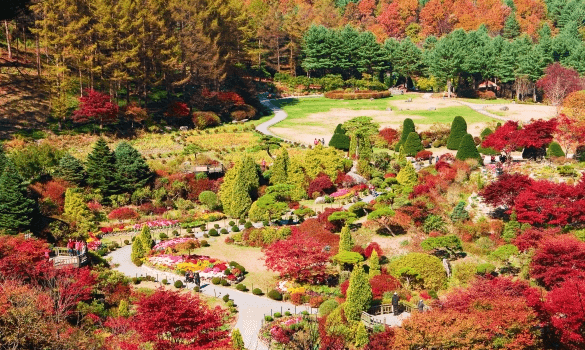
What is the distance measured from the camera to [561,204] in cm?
4288

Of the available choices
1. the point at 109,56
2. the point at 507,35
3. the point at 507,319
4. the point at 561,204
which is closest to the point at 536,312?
the point at 507,319

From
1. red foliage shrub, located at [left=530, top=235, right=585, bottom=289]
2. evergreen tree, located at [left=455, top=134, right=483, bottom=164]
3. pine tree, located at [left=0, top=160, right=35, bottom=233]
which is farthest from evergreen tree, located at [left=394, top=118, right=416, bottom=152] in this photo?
pine tree, located at [left=0, top=160, right=35, bottom=233]

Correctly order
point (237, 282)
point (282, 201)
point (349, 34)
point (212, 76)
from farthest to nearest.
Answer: point (349, 34) → point (212, 76) → point (282, 201) → point (237, 282)

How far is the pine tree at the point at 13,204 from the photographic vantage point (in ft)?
149

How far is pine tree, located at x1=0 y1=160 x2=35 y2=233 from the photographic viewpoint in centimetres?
4531

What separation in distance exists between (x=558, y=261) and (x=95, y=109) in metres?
52.2

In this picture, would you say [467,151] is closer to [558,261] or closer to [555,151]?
[555,151]

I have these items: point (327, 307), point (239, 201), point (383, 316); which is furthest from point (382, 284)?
point (239, 201)

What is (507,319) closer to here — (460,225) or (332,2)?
(460,225)

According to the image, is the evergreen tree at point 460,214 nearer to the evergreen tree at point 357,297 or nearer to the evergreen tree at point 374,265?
the evergreen tree at point 374,265

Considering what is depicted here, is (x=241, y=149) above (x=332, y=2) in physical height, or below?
below

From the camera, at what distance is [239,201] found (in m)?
54.2

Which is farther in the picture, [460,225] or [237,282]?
[460,225]

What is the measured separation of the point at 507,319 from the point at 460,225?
19.7 meters
